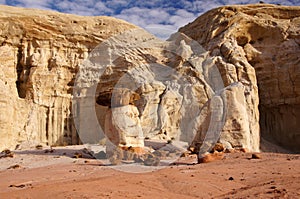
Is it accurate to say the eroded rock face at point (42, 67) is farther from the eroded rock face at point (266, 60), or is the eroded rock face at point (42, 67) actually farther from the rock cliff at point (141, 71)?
the eroded rock face at point (266, 60)

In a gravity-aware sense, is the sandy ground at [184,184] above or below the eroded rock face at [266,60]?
below

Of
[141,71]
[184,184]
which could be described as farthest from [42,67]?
[184,184]

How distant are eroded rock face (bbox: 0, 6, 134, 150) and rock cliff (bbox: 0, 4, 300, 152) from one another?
0.06 metres

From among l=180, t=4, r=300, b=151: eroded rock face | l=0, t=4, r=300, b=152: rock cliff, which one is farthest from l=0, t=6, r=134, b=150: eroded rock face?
l=180, t=4, r=300, b=151: eroded rock face

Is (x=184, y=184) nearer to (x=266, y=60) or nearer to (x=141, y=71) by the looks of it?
(x=141, y=71)

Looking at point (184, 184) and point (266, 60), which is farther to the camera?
point (266, 60)

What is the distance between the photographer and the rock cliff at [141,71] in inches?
754

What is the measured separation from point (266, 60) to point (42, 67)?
1413 centimetres

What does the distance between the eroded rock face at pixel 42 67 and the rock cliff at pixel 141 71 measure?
0.20 ft

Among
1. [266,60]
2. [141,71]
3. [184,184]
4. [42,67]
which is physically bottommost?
[184,184]

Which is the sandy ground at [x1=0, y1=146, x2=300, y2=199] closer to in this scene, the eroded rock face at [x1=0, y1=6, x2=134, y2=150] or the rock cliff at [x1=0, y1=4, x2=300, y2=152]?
the rock cliff at [x1=0, y1=4, x2=300, y2=152]

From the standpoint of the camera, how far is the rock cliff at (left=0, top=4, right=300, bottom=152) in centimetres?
1914

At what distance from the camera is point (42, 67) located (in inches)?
851

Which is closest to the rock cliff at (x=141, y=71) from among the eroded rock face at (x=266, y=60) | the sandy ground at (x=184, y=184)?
the eroded rock face at (x=266, y=60)
